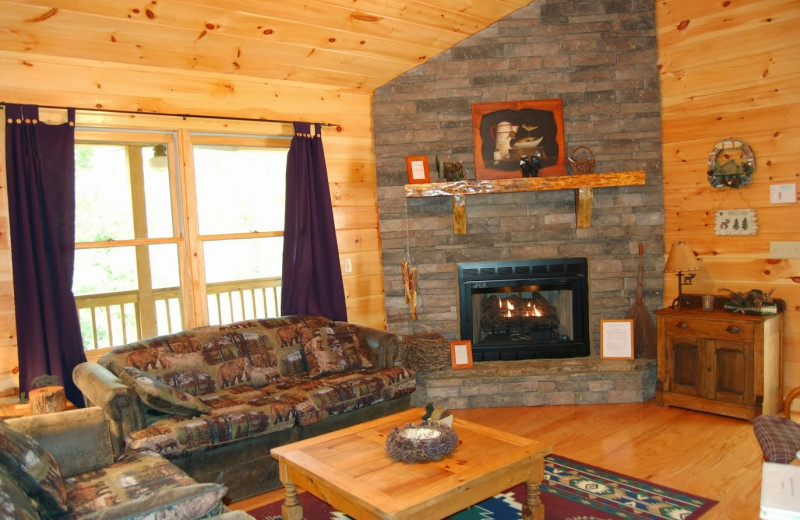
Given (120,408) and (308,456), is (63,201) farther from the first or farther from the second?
(308,456)

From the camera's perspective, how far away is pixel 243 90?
4.23 metres

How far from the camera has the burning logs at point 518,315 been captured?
4.87 metres

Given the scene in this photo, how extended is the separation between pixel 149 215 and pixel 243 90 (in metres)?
1.07

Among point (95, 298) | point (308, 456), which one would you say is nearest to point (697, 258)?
point (308, 456)

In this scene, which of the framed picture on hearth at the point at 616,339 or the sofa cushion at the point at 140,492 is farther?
the framed picture on hearth at the point at 616,339

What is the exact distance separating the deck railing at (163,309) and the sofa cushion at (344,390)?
900mm

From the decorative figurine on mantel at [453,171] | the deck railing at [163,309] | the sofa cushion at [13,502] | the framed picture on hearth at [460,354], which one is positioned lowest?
the framed picture on hearth at [460,354]

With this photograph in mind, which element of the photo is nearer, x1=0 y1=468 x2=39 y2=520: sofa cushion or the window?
x1=0 y1=468 x2=39 y2=520: sofa cushion

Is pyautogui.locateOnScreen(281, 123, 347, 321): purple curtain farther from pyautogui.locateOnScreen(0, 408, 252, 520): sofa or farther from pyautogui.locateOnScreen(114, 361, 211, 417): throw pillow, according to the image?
pyautogui.locateOnScreen(0, 408, 252, 520): sofa

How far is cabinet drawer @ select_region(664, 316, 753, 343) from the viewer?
3881 millimetres

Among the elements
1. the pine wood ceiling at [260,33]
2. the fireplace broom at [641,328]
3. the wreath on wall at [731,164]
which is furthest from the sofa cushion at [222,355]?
the wreath on wall at [731,164]

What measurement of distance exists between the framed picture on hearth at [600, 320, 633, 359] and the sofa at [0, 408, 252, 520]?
315 cm

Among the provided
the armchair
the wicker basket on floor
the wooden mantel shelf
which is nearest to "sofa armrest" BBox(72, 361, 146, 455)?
the wicker basket on floor

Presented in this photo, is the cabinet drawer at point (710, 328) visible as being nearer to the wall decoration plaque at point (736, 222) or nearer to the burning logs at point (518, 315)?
the wall decoration plaque at point (736, 222)
